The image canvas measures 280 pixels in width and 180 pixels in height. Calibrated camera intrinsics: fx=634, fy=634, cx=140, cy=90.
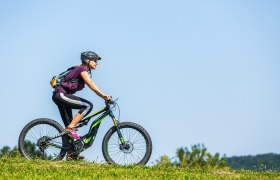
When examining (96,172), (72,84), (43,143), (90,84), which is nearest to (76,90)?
(72,84)

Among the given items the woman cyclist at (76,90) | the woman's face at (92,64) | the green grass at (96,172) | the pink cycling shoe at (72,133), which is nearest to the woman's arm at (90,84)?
the woman cyclist at (76,90)

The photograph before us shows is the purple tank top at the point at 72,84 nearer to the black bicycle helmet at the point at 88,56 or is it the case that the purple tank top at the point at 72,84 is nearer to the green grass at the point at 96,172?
the black bicycle helmet at the point at 88,56

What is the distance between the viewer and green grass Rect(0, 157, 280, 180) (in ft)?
41.1

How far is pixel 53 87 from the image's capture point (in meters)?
14.5

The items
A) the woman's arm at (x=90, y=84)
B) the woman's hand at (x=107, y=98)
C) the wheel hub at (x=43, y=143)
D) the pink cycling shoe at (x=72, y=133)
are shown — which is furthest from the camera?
the wheel hub at (x=43, y=143)

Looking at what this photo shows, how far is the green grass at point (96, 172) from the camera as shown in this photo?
1252 centimetres

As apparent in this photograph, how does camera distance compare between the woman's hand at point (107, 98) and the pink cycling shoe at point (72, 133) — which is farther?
the pink cycling shoe at point (72, 133)

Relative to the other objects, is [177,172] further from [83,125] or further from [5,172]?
[5,172]

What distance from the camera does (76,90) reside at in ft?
47.5

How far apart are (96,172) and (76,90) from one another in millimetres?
2309

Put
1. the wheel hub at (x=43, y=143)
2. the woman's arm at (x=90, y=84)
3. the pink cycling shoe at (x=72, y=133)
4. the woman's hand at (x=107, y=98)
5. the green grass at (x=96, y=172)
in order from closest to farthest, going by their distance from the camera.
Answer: the green grass at (x=96, y=172), the woman's arm at (x=90, y=84), the woman's hand at (x=107, y=98), the pink cycling shoe at (x=72, y=133), the wheel hub at (x=43, y=143)

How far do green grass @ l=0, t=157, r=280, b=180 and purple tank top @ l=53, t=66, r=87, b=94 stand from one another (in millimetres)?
1647

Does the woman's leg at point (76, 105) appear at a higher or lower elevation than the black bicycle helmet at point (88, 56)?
lower

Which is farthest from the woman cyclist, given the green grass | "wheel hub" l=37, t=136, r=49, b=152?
the green grass
